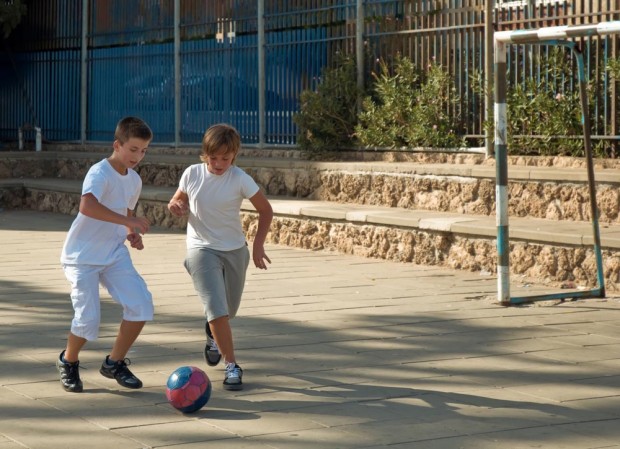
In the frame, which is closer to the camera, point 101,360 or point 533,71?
point 101,360

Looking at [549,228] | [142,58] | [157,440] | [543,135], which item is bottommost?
[157,440]

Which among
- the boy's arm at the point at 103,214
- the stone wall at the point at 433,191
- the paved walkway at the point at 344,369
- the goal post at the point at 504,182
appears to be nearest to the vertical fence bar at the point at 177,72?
the stone wall at the point at 433,191

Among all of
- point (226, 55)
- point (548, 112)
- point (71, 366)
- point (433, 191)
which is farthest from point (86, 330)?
point (226, 55)

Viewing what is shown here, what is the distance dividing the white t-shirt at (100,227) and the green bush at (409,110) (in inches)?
281

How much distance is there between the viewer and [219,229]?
264 inches

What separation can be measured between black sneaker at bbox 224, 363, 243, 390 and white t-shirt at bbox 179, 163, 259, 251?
676 mm

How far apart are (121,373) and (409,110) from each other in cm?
778

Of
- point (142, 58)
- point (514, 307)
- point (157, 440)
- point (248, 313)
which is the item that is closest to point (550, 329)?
point (514, 307)

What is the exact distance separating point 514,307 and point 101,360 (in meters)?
3.33

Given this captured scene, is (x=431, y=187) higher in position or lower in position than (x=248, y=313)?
higher

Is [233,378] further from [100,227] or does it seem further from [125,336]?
[100,227]

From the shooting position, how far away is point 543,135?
11.9m

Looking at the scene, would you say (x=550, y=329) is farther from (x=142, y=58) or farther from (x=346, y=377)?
(x=142, y=58)

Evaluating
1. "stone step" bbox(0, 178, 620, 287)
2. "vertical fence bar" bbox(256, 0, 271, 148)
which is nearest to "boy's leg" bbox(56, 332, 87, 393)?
"stone step" bbox(0, 178, 620, 287)
